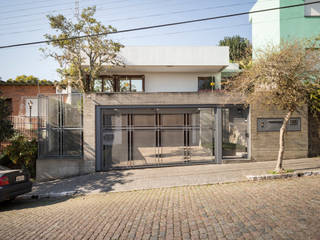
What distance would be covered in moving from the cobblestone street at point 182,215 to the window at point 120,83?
991 centimetres

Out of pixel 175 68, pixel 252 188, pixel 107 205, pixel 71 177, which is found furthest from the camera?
pixel 175 68

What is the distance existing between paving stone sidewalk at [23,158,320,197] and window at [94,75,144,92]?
777 centimetres

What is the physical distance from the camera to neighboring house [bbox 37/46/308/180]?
9.12 meters

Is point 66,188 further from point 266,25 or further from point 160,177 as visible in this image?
point 266,25

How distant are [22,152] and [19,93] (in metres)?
7.74

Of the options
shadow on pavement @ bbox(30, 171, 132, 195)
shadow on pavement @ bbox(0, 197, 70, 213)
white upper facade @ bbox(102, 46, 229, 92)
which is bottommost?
shadow on pavement @ bbox(0, 197, 70, 213)

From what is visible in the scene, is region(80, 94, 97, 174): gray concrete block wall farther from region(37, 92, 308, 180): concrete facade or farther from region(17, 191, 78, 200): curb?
region(17, 191, 78, 200): curb

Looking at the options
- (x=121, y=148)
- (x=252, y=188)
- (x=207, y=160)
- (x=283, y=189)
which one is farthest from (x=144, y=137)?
(x=283, y=189)

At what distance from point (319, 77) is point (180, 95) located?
208 inches

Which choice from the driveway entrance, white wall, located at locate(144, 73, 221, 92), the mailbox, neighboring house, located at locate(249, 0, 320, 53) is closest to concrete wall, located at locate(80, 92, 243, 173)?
the driveway entrance

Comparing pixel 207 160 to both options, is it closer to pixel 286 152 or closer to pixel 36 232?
pixel 286 152

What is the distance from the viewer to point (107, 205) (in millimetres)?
5543

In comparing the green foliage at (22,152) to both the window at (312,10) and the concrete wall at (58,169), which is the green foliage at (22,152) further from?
the window at (312,10)

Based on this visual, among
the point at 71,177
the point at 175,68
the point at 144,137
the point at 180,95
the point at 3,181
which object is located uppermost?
the point at 175,68
